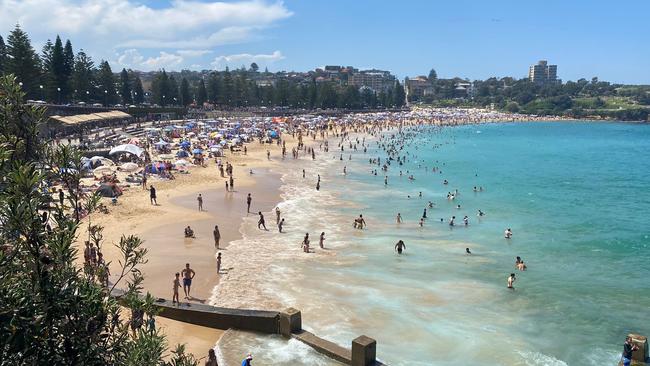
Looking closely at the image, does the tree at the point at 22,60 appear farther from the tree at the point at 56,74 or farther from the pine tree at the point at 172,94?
the pine tree at the point at 172,94

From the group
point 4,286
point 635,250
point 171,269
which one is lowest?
point 635,250

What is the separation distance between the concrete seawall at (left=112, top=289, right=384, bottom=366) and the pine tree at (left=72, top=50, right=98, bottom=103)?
61.6 metres

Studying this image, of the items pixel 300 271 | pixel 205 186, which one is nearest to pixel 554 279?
pixel 300 271

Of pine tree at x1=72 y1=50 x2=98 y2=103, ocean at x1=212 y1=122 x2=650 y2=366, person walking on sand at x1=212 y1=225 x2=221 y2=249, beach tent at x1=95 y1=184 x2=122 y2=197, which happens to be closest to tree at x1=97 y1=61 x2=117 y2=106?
pine tree at x1=72 y1=50 x2=98 y2=103

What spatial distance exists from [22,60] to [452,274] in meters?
52.5

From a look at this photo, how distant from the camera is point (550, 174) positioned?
5378 centimetres

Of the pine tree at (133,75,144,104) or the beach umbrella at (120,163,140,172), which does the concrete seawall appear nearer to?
the beach umbrella at (120,163,140,172)

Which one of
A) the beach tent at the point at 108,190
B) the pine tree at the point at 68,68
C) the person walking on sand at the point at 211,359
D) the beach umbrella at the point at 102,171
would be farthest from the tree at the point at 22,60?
the person walking on sand at the point at 211,359

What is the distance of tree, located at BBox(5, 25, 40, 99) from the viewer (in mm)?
51406

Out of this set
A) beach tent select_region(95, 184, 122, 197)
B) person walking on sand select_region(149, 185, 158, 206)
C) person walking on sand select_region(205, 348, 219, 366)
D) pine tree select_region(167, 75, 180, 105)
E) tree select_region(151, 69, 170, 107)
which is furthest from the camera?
pine tree select_region(167, 75, 180, 105)

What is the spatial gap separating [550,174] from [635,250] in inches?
1203

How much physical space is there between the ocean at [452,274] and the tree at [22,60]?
34.9m

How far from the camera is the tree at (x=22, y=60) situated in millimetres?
51406

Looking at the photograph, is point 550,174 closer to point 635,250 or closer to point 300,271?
point 635,250
